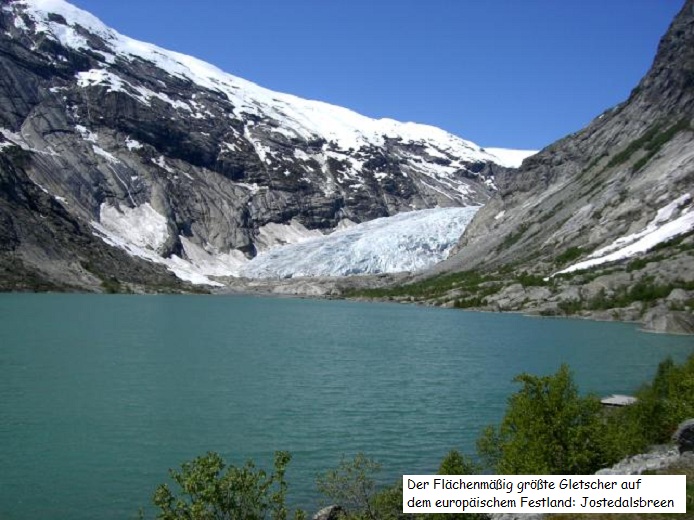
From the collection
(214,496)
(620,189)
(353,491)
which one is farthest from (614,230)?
(214,496)

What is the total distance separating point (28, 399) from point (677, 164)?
133m

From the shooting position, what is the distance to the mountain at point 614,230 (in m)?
104

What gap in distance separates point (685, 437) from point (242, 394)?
87.4 ft

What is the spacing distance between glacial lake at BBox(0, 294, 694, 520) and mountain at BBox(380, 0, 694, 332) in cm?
2408

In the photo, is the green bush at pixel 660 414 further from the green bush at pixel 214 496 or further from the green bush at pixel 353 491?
the green bush at pixel 214 496

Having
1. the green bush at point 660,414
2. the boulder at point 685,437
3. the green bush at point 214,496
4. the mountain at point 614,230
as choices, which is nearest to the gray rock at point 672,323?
the mountain at point 614,230

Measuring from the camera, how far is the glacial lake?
25.6 metres

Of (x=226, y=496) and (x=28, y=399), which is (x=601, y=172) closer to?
(x=28, y=399)

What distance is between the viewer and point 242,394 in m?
40.5

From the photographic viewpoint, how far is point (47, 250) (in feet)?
532

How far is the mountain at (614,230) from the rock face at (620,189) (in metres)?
0.33
